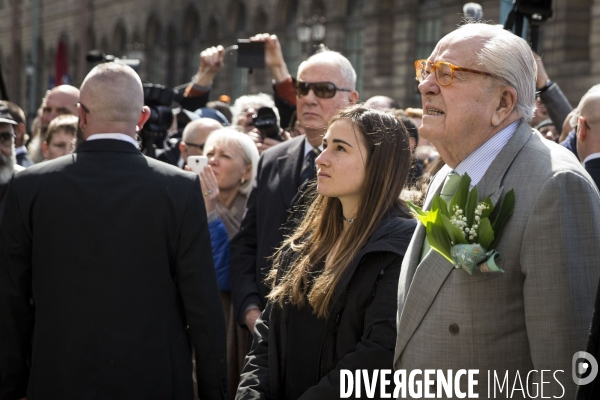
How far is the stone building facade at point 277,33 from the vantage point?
18266 mm

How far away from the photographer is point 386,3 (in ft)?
80.7

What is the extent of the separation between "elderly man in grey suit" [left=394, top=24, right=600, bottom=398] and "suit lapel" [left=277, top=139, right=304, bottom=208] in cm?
199

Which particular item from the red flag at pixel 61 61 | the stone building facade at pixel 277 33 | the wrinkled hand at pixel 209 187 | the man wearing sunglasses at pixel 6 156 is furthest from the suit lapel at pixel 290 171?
the red flag at pixel 61 61

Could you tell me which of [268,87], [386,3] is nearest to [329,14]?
[386,3]

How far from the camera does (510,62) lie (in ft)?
9.49

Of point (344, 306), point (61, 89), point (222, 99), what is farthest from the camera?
point (222, 99)

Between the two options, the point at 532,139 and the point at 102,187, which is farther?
the point at 102,187

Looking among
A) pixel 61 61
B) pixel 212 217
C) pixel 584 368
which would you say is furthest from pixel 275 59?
pixel 61 61

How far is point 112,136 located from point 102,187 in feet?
0.84

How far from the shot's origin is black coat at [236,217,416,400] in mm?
3352

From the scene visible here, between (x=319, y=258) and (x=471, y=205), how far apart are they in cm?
101

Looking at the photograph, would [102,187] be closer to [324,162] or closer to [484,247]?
[324,162]

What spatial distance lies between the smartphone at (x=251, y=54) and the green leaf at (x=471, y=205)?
433 cm

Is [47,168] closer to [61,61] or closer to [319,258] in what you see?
[319,258]
